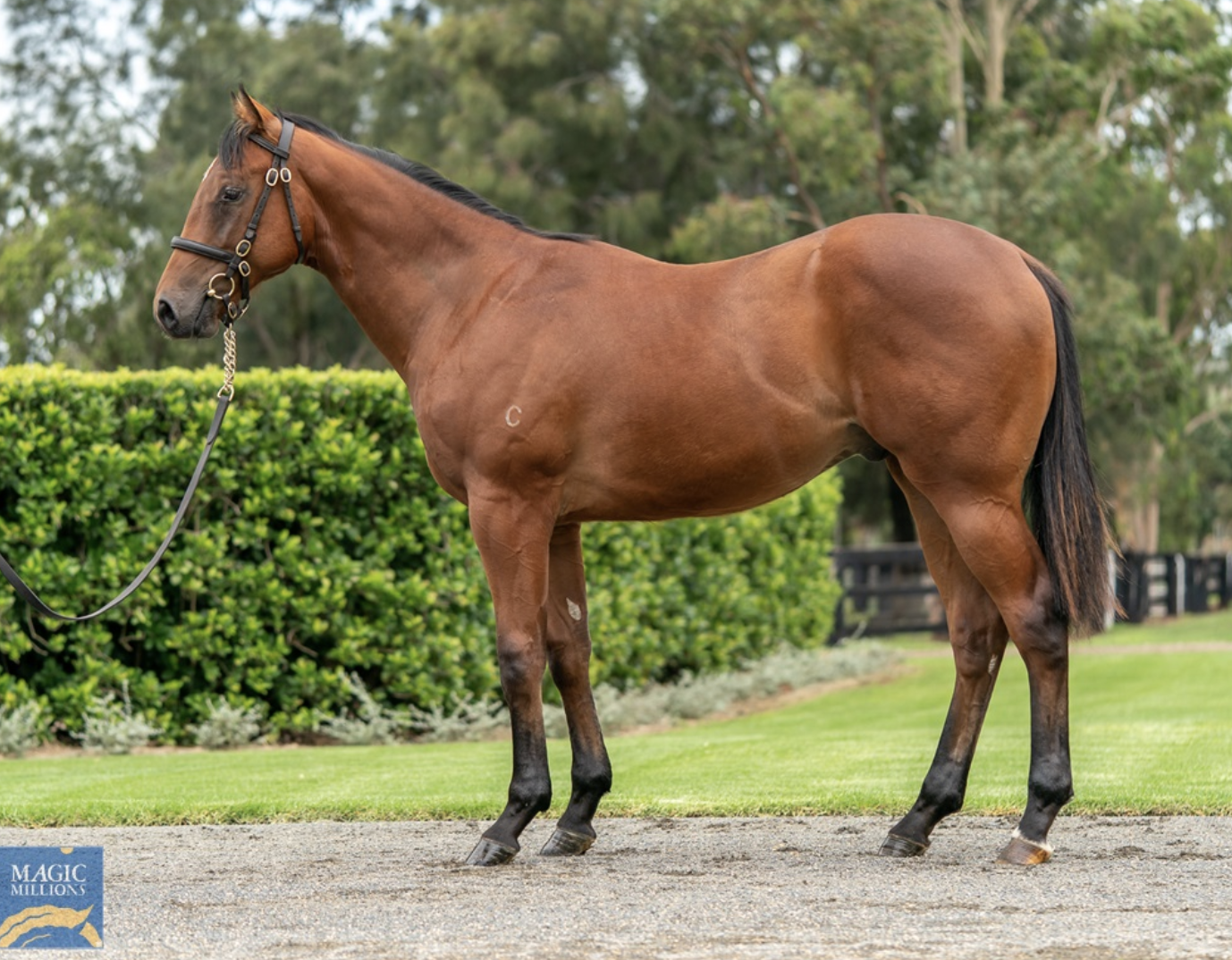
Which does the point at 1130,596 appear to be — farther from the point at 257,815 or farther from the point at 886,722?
the point at 257,815

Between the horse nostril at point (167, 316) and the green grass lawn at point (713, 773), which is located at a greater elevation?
the horse nostril at point (167, 316)

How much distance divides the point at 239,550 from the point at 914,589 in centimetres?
1205

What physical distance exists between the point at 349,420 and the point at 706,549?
4103 millimetres

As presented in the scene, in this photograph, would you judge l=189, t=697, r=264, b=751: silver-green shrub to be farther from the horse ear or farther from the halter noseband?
the horse ear

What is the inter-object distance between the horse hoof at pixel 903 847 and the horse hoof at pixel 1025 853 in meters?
0.31

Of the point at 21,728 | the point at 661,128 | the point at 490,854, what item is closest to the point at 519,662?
the point at 490,854

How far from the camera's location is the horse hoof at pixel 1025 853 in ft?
16.0

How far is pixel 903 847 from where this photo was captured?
5160 millimetres

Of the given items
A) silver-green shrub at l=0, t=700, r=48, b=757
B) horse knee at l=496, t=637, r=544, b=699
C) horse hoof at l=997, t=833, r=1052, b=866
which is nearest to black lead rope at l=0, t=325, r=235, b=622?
horse knee at l=496, t=637, r=544, b=699

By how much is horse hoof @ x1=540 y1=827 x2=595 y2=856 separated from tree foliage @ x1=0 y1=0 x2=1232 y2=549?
59.3 ft

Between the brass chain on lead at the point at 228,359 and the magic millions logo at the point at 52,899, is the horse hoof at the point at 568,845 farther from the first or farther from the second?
the brass chain on lead at the point at 228,359

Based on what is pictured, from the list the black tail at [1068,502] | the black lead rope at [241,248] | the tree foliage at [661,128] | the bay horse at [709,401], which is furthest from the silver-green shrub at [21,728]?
the tree foliage at [661,128]

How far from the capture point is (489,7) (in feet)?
86.0

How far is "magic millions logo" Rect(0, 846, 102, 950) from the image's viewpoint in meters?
3.94
